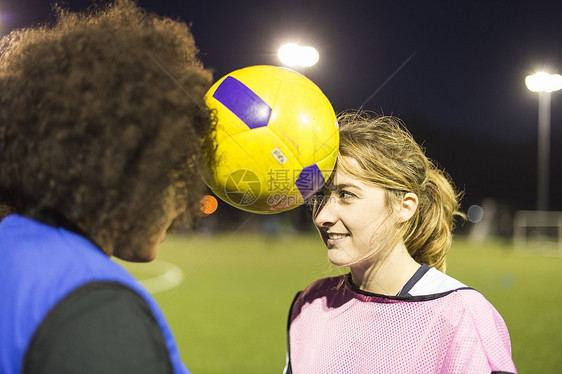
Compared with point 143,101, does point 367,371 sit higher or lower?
lower

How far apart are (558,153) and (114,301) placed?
59846 mm

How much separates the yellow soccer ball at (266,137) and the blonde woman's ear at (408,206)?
58 cm

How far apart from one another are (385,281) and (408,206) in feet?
1.41

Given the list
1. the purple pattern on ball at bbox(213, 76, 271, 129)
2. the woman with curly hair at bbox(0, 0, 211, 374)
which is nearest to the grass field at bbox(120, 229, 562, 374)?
the purple pattern on ball at bbox(213, 76, 271, 129)

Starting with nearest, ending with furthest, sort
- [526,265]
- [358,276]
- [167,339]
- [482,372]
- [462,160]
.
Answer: [167,339] < [482,372] < [358,276] < [526,265] < [462,160]

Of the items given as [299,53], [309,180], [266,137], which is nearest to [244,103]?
[266,137]

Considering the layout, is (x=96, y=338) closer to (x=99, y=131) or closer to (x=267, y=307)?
(x=99, y=131)

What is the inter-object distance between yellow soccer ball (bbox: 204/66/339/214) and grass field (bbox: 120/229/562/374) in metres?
1.05

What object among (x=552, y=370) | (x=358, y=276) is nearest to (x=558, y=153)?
(x=552, y=370)

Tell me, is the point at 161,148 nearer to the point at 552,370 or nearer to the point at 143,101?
the point at 143,101

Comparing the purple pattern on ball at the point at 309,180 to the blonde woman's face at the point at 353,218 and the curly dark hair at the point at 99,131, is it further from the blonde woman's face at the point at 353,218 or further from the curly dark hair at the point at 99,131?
the curly dark hair at the point at 99,131

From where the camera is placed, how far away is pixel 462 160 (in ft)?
159

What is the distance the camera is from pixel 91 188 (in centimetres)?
120

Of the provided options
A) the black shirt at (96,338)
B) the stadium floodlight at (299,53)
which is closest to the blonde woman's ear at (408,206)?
the black shirt at (96,338)
